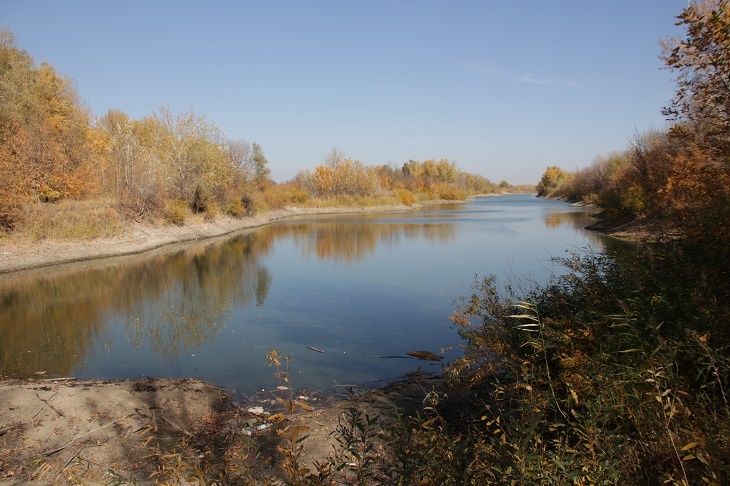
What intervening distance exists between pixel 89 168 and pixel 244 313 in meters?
21.2

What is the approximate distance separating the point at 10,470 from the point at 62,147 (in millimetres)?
27243

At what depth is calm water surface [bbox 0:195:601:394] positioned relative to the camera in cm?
800

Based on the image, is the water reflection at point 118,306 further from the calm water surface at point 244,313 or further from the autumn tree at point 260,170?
the autumn tree at point 260,170

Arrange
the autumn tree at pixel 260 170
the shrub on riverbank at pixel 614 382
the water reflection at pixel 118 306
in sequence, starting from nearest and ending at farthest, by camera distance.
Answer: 1. the shrub on riverbank at pixel 614 382
2. the water reflection at pixel 118 306
3. the autumn tree at pixel 260 170

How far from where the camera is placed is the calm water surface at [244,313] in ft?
26.2

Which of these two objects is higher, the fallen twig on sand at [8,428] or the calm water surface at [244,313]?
the fallen twig on sand at [8,428]

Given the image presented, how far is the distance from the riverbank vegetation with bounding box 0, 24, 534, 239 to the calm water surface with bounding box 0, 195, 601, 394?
12.7 ft

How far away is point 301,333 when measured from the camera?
9.98m

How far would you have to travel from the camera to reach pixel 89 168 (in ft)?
90.4

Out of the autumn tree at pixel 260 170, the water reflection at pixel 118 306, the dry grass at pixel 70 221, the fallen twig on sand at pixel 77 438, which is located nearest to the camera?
the fallen twig on sand at pixel 77 438

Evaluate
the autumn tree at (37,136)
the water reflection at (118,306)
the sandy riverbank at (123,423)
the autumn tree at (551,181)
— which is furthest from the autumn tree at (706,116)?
the autumn tree at (551,181)

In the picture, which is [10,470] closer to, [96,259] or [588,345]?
[588,345]

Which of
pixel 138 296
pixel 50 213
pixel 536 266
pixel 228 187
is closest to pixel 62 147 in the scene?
pixel 50 213

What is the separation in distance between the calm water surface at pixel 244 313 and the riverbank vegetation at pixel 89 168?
12.7 feet
